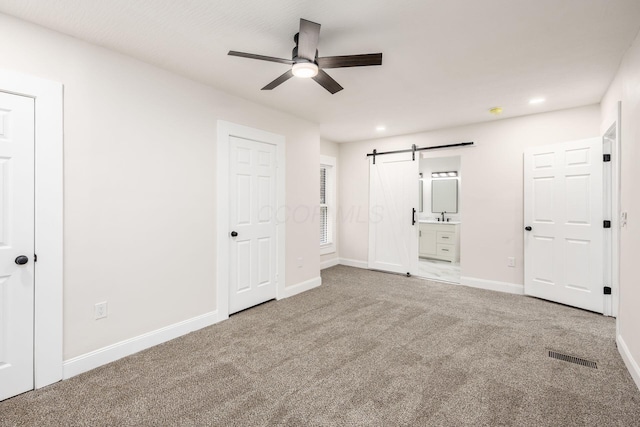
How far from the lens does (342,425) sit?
1.71 m

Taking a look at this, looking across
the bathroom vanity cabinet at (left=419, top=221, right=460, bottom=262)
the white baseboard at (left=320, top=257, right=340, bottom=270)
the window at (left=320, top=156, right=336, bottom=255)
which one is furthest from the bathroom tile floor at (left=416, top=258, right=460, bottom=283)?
the window at (left=320, top=156, right=336, bottom=255)

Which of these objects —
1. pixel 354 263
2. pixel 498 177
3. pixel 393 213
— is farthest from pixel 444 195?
pixel 354 263

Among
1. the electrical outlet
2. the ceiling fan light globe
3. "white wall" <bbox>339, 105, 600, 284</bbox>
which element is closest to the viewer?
the ceiling fan light globe

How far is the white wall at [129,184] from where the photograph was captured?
2.21 metres

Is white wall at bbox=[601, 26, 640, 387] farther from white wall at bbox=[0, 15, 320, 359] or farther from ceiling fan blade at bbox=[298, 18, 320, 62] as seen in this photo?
white wall at bbox=[0, 15, 320, 359]

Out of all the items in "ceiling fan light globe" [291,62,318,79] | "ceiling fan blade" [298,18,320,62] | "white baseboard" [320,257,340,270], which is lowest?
"white baseboard" [320,257,340,270]

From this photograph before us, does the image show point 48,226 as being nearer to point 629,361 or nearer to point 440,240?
point 629,361

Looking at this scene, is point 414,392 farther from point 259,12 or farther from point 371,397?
point 259,12

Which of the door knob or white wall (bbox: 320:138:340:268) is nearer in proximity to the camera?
the door knob

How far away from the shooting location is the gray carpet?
1793mm

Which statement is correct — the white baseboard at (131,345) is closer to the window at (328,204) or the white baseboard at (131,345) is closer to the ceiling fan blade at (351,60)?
the ceiling fan blade at (351,60)

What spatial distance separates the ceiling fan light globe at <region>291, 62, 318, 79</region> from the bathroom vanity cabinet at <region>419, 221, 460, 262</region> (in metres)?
5.19

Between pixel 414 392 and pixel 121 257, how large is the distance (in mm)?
2465

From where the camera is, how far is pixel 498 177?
171 inches
